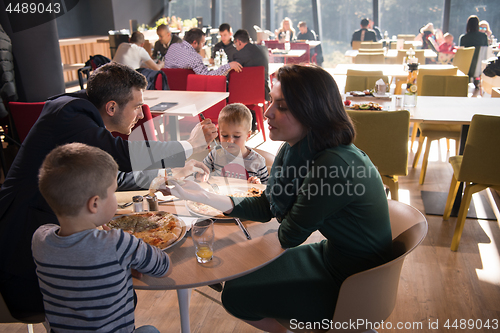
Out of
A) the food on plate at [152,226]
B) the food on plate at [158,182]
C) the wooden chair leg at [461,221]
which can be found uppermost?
the food on plate at [158,182]

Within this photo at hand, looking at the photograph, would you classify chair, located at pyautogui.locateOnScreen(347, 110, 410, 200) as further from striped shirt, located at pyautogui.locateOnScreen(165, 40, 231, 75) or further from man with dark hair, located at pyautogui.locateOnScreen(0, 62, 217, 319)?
striped shirt, located at pyautogui.locateOnScreen(165, 40, 231, 75)

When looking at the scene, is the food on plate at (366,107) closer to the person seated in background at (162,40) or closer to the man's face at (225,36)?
the man's face at (225,36)

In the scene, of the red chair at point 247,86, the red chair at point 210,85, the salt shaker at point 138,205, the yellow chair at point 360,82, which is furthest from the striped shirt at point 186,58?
the salt shaker at point 138,205

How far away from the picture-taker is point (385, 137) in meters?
2.62

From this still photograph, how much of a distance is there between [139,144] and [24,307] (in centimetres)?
72

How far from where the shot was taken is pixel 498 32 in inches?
385

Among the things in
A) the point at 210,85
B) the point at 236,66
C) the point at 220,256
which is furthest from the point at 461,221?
the point at 236,66

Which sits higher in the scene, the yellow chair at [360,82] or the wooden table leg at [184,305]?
the yellow chair at [360,82]

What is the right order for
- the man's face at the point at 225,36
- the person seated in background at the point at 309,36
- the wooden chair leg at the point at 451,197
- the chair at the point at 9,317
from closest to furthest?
the chair at the point at 9,317 < the wooden chair leg at the point at 451,197 < the man's face at the point at 225,36 < the person seated in background at the point at 309,36

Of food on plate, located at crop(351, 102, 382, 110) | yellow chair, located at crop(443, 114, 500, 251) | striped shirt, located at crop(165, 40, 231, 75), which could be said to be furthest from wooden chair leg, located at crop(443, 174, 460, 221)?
striped shirt, located at crop(165, 40, 231, 75)

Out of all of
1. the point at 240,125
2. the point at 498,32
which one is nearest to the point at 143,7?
the point at 498,32

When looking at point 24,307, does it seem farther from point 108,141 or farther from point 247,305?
point 247,305

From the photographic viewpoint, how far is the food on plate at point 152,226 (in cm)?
130

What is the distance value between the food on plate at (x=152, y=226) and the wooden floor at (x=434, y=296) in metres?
0.64
